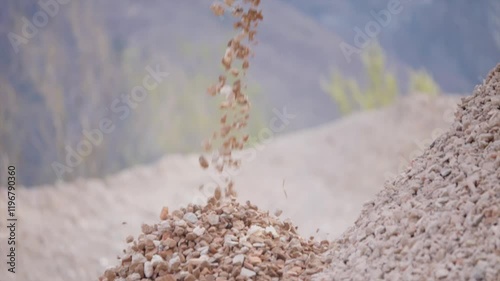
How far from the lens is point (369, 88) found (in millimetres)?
5844

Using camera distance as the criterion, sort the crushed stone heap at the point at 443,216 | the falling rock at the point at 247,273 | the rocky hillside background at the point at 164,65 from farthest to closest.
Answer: the rocky hillside background at the point at 164,65 → the falling rock at the point at 247,273 → the crushed stone heap at the point at 443,216

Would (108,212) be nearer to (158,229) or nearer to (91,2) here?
(91,2)

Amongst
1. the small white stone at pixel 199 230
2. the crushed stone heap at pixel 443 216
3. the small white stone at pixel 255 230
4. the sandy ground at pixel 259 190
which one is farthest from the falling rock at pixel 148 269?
the sandy ground at pixel 259 190

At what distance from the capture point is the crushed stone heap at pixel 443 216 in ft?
4.30

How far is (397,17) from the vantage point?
6.30 m

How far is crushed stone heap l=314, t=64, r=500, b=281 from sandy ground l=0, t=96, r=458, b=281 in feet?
6.01

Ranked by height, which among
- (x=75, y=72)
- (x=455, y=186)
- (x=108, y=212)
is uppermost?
(x=75, y=72)

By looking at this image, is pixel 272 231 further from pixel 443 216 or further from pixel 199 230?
pixel 443 216

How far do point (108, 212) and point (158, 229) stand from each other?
2.36 meters

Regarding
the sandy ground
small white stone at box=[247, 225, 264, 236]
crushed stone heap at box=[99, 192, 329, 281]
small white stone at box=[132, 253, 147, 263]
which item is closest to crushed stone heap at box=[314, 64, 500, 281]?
crushed stone heap at box=[99, 192, 329, 281]

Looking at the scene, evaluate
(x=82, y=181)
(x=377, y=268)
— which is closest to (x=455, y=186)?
(x=377, y=268)

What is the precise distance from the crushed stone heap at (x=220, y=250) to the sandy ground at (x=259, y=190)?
161cm

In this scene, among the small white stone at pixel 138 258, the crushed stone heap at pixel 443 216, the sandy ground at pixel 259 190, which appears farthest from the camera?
the sandy ground at pixel 259 190

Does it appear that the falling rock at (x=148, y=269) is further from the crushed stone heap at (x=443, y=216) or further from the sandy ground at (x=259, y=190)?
the sandy ground at (x=259, y=190)
